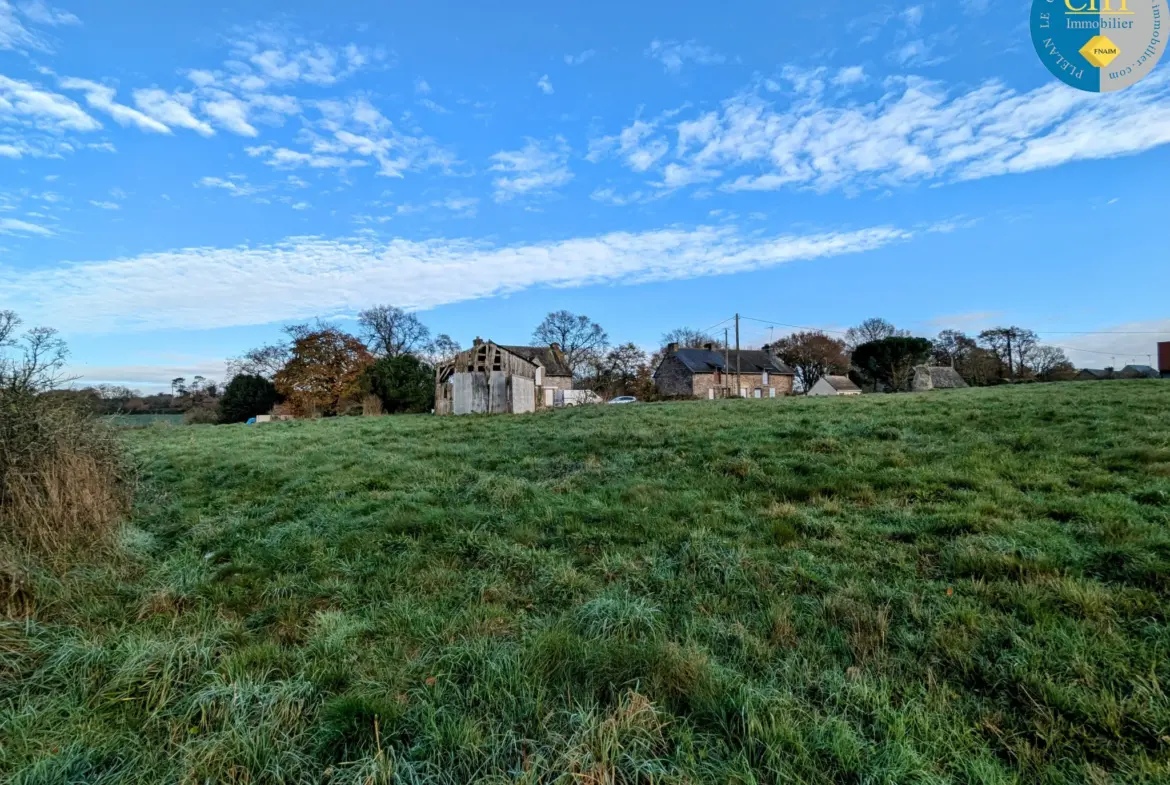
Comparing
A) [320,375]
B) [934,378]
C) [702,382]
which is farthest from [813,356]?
[320,375]

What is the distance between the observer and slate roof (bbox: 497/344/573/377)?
4700 centimetres

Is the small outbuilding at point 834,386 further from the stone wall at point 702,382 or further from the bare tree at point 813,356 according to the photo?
the bare tree at point 813,356

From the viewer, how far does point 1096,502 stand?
15.4 feet

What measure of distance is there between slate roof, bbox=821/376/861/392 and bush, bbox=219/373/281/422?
166 ft

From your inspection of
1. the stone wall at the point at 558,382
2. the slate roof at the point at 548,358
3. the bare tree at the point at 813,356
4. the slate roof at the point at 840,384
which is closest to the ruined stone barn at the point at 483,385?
the stone wall at the point at 558,382

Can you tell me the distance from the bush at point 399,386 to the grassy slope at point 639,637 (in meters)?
24.1

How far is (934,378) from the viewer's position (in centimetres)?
4581

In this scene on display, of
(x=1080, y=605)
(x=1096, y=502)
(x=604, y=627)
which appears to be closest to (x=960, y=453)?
(x=1096, y=502)

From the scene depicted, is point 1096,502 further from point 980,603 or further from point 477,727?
point 477,727

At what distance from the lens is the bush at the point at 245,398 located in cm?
3362

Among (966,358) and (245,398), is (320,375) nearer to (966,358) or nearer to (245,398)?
(245,398)

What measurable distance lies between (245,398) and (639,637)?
128 feet

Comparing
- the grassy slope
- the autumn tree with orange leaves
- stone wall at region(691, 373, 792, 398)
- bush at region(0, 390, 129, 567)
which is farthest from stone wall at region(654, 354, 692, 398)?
bush at region(0, 390, 129, 567)

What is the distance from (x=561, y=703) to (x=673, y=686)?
565 millimetres
